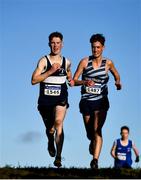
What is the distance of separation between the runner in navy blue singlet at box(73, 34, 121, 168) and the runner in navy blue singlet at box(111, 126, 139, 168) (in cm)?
75

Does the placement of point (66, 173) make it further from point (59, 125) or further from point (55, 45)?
point (55, 45)

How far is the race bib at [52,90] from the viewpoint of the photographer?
14.6m

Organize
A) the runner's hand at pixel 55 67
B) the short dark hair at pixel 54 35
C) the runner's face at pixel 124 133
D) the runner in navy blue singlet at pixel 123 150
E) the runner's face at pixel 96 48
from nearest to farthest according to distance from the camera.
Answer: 1. the runner's hand at pixel 55 67
2. the runner's face at pixel 96 48
3. the short dark hair at pixel 54 35
4. the runner in navy blue singlet at pixel 123 150
5. the runner's face at pixel 124 133

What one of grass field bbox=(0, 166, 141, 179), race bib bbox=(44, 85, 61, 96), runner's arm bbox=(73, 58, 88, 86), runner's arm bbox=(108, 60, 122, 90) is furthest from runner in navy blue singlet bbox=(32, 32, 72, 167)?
grass field bbox=(0, 166, 141, 179)

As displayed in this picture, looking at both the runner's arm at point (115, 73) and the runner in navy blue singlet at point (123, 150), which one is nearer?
the runner's arm at point (115, 73)

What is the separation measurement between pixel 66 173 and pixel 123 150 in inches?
132

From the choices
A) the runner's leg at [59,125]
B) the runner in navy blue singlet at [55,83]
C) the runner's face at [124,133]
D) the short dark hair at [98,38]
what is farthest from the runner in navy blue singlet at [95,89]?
the runner's face at [124,133]

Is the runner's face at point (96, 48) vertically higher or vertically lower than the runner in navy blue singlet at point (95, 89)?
higher

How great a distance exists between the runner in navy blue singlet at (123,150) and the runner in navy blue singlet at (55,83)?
1.37 m

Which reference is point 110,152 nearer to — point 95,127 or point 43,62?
point 95,127

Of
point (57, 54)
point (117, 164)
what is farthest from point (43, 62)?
point (117, 164)

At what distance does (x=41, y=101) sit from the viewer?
15.0m

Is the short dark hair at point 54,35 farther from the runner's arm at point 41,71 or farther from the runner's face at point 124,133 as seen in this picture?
the runner's face at point 124,133

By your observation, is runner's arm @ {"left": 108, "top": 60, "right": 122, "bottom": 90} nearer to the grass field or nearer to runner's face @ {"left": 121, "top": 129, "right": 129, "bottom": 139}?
runner's face @ {"left": 121, "top": 129, "right": 129, "bottom": 139}
